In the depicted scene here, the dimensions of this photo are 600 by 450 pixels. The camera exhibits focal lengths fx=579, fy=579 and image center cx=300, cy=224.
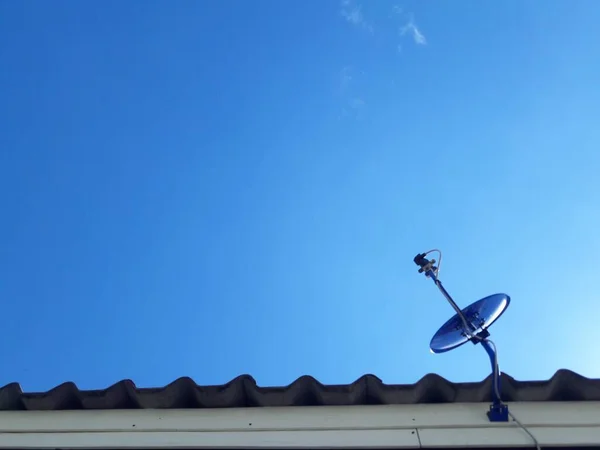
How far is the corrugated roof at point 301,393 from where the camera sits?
307 centimetres

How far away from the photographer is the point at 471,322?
138 inches

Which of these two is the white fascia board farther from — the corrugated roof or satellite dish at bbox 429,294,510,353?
satellite dish at bbox 429,294,510,353

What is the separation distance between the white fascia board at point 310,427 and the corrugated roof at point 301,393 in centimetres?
4

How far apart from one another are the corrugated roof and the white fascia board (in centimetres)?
4

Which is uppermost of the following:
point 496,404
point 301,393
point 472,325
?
point 472,325

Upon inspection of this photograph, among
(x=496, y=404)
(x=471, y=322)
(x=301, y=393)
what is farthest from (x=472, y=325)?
(x=301, y=393)

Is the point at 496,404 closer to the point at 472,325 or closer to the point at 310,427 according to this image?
the point at 472,325

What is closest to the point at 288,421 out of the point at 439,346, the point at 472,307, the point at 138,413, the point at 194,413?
the point at 194,413

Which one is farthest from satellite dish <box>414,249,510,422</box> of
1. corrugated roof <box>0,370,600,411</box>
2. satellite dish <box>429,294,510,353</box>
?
corrugated roof <box>0,370,600,411</box>

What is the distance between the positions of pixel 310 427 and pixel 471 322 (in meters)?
1.22

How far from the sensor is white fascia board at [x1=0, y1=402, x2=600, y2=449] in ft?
9.08

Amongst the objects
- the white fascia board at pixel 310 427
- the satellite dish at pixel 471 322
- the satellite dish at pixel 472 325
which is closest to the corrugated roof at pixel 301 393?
the white fascia board at pixel 310 427

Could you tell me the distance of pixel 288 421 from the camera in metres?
3.03

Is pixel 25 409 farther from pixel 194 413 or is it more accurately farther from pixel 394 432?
pixel 394 432
